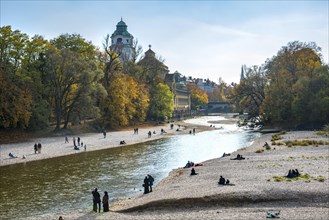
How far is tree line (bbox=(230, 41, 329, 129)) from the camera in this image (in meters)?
67.1

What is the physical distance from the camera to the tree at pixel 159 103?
96875 mm

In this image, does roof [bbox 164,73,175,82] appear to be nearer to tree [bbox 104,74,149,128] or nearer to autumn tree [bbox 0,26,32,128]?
tree [bbox 104,74,149,128]

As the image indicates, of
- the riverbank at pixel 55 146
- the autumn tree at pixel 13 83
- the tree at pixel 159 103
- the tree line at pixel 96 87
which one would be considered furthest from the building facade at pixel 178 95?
the autumn tree at pixel 13 83

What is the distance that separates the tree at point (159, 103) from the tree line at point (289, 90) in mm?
18673

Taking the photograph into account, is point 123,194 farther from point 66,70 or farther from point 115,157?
point 66,70

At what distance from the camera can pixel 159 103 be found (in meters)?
96.8

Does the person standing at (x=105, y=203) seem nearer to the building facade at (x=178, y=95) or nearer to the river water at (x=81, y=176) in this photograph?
the river water at (x=81, y=176)

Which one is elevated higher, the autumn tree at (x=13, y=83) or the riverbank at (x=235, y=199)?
the autumn tree at (x=13, y=83)

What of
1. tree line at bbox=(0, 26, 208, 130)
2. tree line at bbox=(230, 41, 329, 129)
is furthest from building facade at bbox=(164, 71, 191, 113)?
tree line at bbox=(0, 26, 208, 130)

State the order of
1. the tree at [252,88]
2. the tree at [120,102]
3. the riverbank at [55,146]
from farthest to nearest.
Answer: the tree at [252,88] → the tree at [120,102] → the riverbank at [55,146]

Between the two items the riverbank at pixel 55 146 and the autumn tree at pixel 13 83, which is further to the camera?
the autumn tree at pixel 13 83

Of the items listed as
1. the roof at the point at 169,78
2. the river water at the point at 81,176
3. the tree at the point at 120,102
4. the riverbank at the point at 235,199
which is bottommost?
the river water at the point at 81,176

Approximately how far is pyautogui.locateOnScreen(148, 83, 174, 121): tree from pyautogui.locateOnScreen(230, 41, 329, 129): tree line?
18673 millimetres

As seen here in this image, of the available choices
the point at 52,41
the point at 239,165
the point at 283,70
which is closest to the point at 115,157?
the point at 239,165
